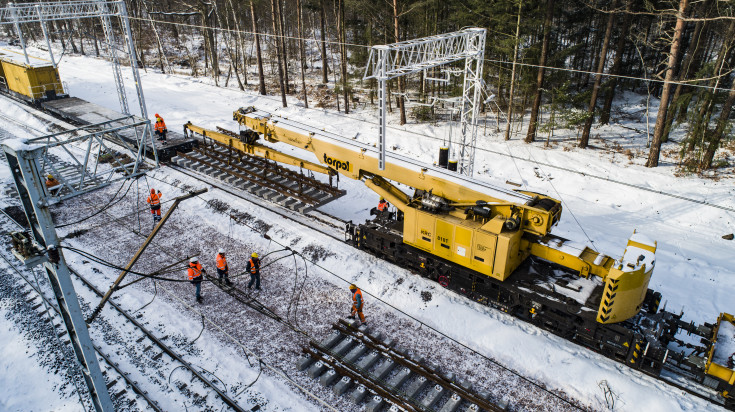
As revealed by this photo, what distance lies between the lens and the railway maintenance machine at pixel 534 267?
407 inches

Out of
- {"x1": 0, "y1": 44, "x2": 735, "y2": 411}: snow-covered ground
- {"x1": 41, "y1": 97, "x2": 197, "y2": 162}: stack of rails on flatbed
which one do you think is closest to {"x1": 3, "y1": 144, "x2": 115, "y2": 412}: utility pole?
{"x1": 0, "y1": 44, "x2": 735, "y2": 411}: snow-covered ground

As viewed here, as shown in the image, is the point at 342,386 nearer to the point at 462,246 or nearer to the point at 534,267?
the point at 462,246

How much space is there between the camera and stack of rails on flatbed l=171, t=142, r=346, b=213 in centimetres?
1762

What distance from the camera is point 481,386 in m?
10.4

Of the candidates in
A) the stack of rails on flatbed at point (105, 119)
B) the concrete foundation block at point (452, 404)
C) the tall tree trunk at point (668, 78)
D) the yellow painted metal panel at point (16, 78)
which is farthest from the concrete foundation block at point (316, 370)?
the yellow painted metal panel at point (16, 78)

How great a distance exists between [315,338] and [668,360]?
338 inches

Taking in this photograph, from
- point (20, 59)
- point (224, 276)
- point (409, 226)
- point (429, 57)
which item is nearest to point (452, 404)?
point (409, 226)

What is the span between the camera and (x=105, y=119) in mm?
25438

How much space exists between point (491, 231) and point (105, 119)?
23.4 meters

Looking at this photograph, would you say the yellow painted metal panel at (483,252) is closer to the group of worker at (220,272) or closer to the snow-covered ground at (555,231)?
the snow-covered ground at (555,231)

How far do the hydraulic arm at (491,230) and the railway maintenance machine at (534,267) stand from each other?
3 centimetres

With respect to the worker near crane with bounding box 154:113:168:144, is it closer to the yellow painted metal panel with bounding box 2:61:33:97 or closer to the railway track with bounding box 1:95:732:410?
the railway track with bounding box 1:95:732:410

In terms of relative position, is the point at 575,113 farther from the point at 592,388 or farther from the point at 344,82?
the point at 592,388

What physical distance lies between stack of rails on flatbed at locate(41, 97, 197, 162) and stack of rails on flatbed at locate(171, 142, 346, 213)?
0.47 meters
